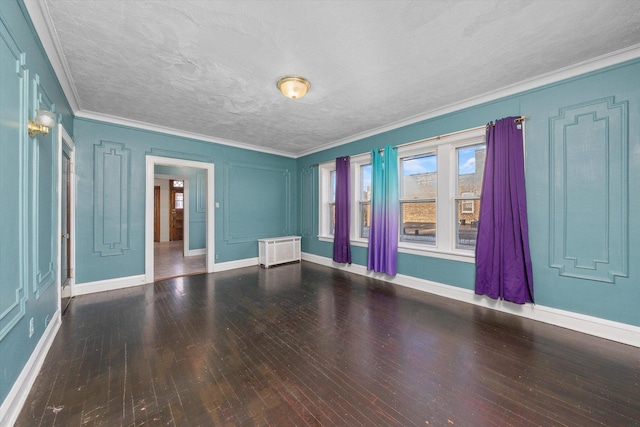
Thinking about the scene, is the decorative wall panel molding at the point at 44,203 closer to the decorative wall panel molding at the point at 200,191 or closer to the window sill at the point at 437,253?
the window sill at the point at 437,253

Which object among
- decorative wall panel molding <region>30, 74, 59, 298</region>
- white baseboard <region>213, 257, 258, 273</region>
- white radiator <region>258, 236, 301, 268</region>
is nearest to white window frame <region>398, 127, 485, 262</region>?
white radiator <region>258, 236, 301, 268</region>

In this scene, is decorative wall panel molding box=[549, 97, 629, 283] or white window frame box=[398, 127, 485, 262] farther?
white window frame box=[398, 127, 485, 262]

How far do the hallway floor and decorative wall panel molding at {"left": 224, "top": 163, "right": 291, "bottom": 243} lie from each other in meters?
1.02

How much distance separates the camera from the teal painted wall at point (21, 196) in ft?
4.81

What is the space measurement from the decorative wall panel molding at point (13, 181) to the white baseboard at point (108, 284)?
2422 millimetres

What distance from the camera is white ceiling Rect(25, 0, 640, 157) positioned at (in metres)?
1.82

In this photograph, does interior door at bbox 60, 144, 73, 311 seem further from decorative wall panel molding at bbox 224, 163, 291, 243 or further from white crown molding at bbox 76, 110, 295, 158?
decorative wall panel molding at bbox 224, 163, 291, 243

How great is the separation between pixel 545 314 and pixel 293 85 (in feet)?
12.5

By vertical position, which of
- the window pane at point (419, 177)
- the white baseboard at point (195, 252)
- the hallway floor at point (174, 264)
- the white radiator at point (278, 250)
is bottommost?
the hallway floor at point (174, 264)

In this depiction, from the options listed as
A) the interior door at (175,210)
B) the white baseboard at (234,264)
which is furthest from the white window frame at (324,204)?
the interior door at (175,210)

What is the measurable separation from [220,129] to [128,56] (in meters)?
2.12

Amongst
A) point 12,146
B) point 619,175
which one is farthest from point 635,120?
point 12,146

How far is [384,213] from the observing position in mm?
4250

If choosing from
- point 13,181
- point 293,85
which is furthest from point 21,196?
point 293,85
